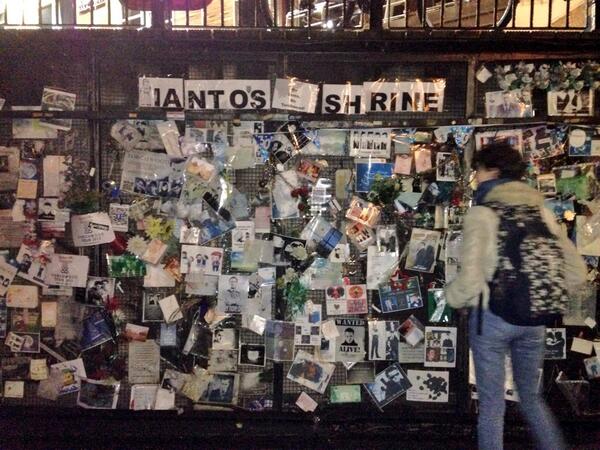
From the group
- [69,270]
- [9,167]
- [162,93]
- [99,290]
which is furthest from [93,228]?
[162,93]

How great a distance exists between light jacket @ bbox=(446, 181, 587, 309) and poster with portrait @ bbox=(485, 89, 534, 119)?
1538 mm

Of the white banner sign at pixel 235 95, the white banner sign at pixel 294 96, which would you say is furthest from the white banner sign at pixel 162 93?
the white banner sign at pixel 294 96

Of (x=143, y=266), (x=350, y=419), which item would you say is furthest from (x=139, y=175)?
(x=350, y=419)

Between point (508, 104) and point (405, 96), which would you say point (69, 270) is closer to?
point (405, 96)

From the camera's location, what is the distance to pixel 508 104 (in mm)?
4770

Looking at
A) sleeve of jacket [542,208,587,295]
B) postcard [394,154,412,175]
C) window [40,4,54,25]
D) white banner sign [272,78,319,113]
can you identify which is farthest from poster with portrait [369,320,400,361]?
window [40,4,54,25]

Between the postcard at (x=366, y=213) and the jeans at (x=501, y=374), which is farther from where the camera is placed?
the postcard at (x=366, y=213)

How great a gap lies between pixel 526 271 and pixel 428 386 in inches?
73.4

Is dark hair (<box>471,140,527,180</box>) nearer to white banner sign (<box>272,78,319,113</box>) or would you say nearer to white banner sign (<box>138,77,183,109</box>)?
white banner sign (<box>272,78,319,113</box>)

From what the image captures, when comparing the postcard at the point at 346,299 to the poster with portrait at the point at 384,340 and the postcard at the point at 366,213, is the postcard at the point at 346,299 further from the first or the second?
the postcard at the point at 366,213

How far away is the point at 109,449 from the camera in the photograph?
472 centimetres

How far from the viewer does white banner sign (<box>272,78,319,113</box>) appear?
187 inches

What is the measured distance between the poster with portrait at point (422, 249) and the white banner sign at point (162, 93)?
2.08m

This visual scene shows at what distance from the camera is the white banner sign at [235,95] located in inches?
187
